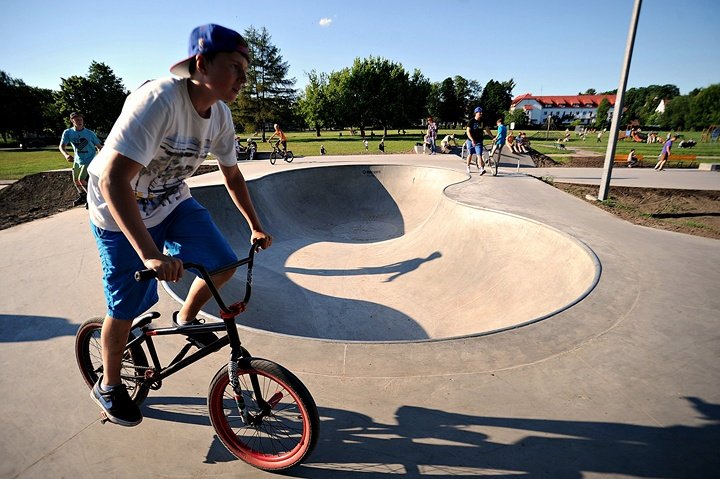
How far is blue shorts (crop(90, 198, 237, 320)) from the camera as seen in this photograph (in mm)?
2150

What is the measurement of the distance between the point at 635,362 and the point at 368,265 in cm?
589

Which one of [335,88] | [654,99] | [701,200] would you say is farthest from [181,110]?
[654,99]

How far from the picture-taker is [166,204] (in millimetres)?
2398

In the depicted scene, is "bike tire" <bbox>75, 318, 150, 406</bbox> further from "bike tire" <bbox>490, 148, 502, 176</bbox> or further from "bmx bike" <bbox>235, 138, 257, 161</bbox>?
"bmx bike" <bbox>235, 138, 257, 161</bbox>

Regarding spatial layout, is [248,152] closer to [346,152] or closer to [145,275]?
[346,152]

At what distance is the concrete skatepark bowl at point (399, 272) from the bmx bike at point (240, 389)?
1170 millimetres

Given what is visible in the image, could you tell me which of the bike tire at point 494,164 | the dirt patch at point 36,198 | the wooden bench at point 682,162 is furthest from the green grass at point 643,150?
the dirt patch at point 36,198

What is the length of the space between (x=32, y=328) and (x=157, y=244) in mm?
2782

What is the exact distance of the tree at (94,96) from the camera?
5022 centimetres

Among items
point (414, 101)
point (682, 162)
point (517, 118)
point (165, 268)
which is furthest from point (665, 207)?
point (517, 118)

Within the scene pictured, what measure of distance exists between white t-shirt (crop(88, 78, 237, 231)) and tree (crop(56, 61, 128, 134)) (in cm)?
5827

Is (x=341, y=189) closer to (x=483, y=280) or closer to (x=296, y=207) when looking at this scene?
(x=296, y=207)

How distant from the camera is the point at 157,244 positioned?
2436mm

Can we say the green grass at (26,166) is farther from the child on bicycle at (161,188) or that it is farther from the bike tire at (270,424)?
the bike tire at (270,424)
